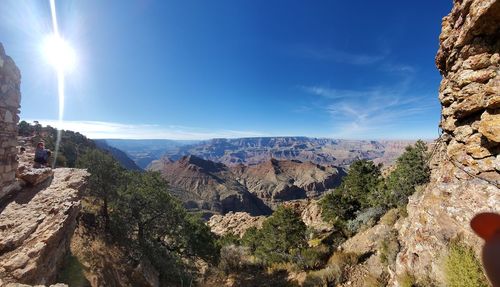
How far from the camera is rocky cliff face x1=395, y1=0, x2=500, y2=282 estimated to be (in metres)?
6.78

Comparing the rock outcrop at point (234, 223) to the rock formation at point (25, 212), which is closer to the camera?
the rock formation at point (25, 212)

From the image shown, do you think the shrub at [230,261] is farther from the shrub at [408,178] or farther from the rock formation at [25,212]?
the rock formation at [25,212]

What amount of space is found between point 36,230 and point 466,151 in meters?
13.2

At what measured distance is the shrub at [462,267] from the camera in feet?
18.1

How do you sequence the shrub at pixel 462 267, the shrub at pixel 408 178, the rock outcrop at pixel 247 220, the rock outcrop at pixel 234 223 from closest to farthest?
the shrub at pixel 462 267, the shrub at pixel 408 178, the rock outcrop at pixel 247 220, the rock outcrop at pixel 234 223

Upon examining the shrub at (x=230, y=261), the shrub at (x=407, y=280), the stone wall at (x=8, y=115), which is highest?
the stone wall at (x=8, y=115)

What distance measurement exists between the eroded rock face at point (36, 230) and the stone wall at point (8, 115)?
0.96 metres

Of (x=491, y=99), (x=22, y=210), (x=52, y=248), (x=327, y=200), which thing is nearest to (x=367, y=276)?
(x=491, y=99)

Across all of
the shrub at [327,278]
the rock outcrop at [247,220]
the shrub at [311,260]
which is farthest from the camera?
the rock outcrop at [247,220]

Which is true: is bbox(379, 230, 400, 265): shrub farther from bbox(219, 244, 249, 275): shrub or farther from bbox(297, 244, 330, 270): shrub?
bbox(219, 244, 249, 275): shrub

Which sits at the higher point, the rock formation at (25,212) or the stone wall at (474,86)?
the stone wall at (474,86)

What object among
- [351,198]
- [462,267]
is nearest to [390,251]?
[462,267]

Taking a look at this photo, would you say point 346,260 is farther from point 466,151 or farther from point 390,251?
point 466,151

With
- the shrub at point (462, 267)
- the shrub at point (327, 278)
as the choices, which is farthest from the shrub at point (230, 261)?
the shrub at point (462, 267)
